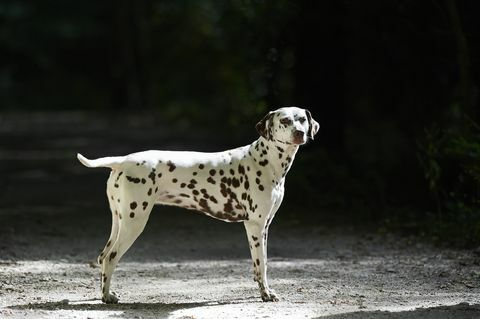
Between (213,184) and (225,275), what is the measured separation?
6.27 ft

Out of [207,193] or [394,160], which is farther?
[394,160]

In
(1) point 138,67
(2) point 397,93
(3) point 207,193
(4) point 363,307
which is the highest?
(1) point 138,67

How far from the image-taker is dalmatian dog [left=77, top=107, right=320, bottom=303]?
312 inches

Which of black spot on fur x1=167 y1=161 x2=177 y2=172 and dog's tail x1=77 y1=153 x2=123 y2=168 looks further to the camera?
black spot on fur x1=167 y1=161 x2=177 y2=172

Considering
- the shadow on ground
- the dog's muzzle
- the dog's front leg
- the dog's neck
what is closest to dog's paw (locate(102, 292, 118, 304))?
the dog's front leg

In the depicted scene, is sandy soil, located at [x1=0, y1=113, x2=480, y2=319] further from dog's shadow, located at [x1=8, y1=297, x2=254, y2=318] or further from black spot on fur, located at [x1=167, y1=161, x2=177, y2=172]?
black spot on fur, located at [x1=167, y1=161, x2=177, y2=172]

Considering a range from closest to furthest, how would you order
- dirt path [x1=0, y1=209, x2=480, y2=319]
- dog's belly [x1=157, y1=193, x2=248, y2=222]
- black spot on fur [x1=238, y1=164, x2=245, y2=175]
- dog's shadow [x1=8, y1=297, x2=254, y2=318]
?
dog's shadow [x1=8, y1=297, x2=254, y2=318] → dirt path [x1=0, y1=209, x2=480, y2=319] → dog's belly [x1=157, y1=193, x2=248, y2=222] → black spot on fur [x1=238, y1=164, x2=245, y2=175]

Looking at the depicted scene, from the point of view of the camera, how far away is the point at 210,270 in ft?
33.2

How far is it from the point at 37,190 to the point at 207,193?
402 inches

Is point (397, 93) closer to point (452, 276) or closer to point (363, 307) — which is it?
point (452, 276)

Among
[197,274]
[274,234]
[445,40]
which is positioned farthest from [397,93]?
[197,274]

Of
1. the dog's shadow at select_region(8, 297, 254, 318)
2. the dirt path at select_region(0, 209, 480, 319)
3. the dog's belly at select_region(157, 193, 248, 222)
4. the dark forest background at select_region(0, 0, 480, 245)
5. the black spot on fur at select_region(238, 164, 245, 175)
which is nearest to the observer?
the dog's shadow at select_region(8, 297, 254, 318)

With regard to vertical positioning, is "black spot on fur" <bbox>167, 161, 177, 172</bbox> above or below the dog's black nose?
below

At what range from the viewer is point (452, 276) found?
9594mm
